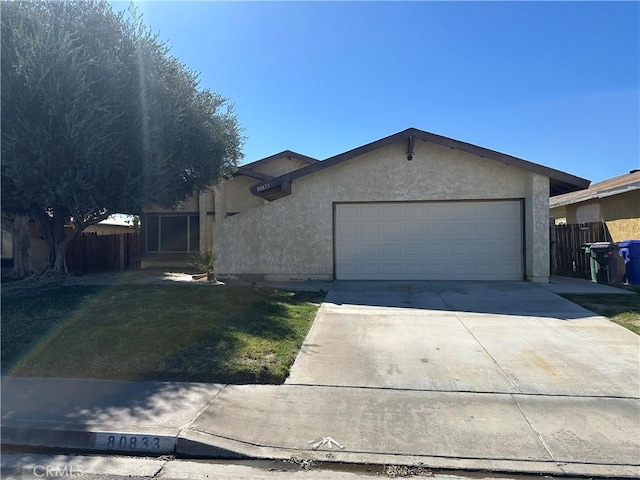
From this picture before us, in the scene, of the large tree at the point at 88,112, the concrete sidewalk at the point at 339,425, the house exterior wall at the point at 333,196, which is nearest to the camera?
the concrete sidewalk at the point at 339,425

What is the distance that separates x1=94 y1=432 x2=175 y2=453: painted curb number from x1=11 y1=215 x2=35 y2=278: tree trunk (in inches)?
517

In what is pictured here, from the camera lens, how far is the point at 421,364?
595 cm

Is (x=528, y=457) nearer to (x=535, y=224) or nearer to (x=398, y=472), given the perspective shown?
(x=398, y=472)

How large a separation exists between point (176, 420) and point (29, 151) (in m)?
8.31

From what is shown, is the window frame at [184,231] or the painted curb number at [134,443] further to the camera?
the window frame at [184,231]

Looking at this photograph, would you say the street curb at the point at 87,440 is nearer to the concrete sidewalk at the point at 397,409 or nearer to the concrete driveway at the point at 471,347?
the concrete sidewalk at the point at 397,409

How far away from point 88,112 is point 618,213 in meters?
17.7

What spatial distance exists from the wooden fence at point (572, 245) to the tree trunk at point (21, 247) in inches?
698

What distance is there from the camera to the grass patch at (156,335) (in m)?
5.68

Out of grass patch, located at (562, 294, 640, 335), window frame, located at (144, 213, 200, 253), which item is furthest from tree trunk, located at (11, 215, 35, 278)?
grass patch, located at (562, 294, 640, 335)

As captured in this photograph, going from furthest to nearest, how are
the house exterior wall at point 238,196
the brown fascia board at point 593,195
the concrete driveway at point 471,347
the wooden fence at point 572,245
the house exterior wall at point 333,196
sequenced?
the house exterior wall at point 238,196 < the brown fascia board at point 593,195 < the wooden fence at point 572,245 < the house exterior wall at point 333,196 < the concrete driveway at point 471,347

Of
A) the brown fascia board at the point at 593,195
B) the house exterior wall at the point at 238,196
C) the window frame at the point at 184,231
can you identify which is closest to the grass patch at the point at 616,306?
the brown fascia board at the point at 593,195

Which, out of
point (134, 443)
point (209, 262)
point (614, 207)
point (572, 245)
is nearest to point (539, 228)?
point (572, 245)

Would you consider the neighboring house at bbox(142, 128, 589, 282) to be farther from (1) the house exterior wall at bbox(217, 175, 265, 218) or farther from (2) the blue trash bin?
(1) the house exterior wall at bbox(217, 175, 265, 218)
